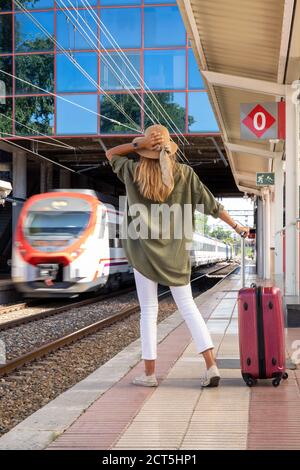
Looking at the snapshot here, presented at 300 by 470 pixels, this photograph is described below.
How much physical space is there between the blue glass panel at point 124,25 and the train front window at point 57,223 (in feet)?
39.2

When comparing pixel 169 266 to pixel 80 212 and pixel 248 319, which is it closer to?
pixel 248 319

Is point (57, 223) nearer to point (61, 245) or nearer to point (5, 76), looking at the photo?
point (61, 245)

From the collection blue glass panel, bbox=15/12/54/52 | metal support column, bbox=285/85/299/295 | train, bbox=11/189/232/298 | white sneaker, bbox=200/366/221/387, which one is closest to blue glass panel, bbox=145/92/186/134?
blue glass panel, bbox=15/12/54/52

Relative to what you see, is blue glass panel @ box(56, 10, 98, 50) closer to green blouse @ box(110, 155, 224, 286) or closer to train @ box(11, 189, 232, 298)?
train @ box(11, 189, 232, 298)

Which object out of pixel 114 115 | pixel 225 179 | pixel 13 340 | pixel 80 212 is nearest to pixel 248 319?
pixel 13 340

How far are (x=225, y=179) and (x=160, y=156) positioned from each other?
111 feet

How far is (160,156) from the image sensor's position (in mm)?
4719

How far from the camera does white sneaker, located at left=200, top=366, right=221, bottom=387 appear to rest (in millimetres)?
4863

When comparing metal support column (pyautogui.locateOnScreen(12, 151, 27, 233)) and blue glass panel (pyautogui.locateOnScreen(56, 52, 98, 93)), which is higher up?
blue glass panel (pyautogui.locateOnScreen(56, 52, 98, 93))

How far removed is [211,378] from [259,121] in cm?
600

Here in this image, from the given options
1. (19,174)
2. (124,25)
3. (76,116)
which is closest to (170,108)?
(76,116)

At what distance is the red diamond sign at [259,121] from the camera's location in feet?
32.8

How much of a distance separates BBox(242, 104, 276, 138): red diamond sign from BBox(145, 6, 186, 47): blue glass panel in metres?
17.1

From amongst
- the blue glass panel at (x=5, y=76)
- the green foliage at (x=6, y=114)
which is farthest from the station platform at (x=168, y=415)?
the blue glass panel at (x=5, y=76)
